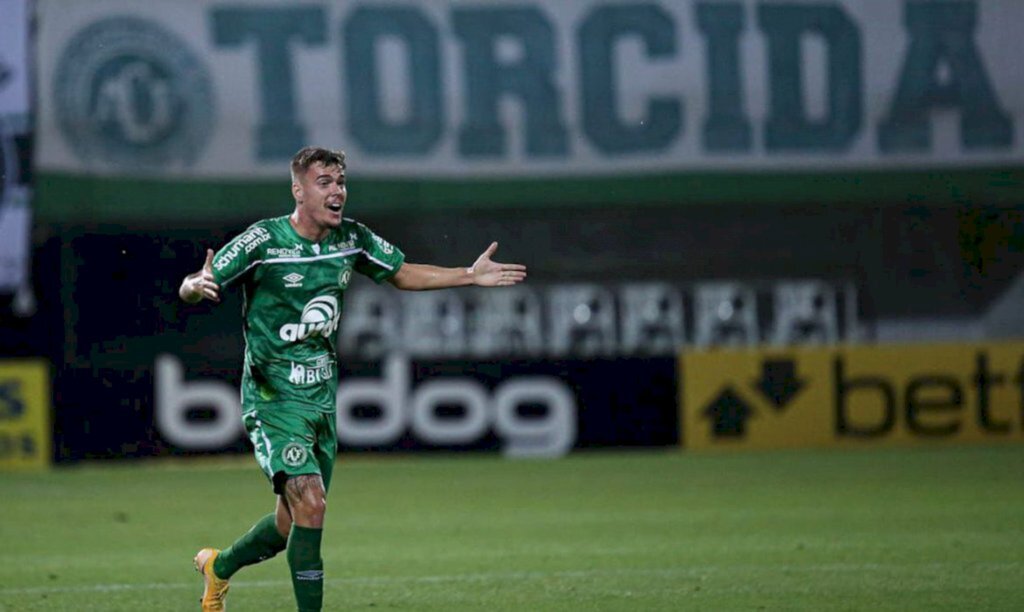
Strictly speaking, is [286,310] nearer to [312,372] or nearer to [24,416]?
[312,372]

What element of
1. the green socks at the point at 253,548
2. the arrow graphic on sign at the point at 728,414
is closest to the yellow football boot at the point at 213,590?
the green socks at the point at 253,548

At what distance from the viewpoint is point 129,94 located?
17.5 metres

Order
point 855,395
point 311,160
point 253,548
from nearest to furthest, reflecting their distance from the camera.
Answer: point 311,160 → point 253,548 → point 855,395

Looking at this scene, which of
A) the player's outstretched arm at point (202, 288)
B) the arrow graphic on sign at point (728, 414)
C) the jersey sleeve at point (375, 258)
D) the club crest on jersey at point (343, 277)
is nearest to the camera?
the player's outstretched arm at point (202, 288)

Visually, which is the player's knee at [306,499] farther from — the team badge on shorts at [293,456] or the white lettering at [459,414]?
the white lettering at [459,414]

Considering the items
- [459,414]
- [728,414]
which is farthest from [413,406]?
[728,414]

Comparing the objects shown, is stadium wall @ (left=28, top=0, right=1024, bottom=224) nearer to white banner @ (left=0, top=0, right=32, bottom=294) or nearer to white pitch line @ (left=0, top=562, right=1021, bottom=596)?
white banner @ (left=0, top=0, right=32, bottom=294)

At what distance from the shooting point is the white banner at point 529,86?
57.4 feet

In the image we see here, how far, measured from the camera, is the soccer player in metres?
7.04

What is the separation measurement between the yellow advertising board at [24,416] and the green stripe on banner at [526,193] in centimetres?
145

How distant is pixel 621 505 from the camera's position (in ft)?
42.7

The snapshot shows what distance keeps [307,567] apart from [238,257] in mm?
1209

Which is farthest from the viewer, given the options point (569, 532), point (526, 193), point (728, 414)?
point (526, 193)

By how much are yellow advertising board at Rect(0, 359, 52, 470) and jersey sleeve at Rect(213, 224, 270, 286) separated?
407 inches
